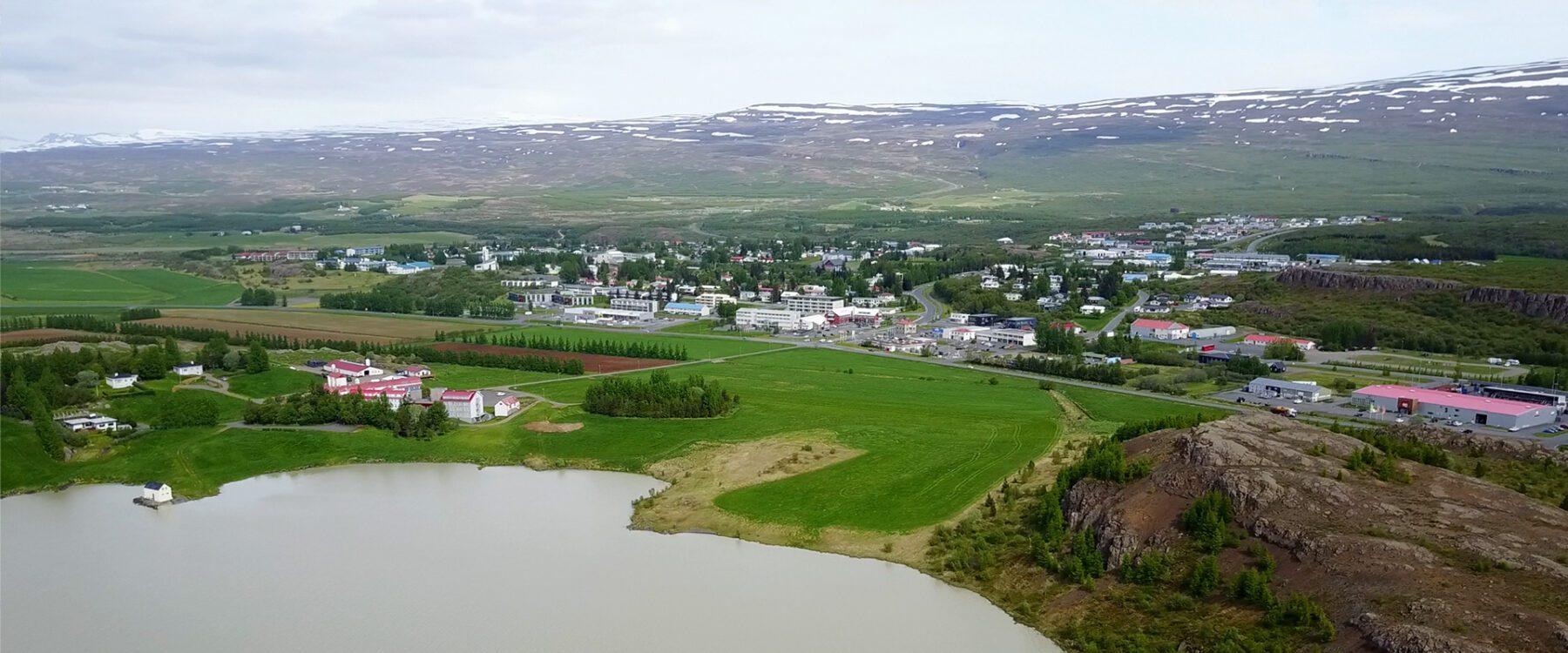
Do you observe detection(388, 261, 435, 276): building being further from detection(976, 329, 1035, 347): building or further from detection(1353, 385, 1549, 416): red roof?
detection(1353, 385, 1549, 416): red roof

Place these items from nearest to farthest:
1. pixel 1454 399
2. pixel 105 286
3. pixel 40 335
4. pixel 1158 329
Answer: pixel 1454 399, pixel 40 335, pixel 1158 329, pixel 105 286

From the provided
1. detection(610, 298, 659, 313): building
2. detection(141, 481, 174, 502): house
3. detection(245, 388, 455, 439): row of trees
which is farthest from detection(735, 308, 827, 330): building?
detection(141, 481, 174, 502): house

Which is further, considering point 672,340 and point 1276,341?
point 672,340

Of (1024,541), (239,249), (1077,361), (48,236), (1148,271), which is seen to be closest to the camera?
(1024,541)

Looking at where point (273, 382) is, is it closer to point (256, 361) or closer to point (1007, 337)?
point (256, 361)

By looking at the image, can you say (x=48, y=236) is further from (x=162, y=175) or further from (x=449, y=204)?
(x=162, y=175)

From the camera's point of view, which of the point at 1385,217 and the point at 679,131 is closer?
the point at 1385,217

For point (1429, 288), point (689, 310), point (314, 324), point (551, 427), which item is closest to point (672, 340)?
point (689, 310)

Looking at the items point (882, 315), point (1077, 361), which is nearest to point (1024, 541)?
point (1077, 361)
